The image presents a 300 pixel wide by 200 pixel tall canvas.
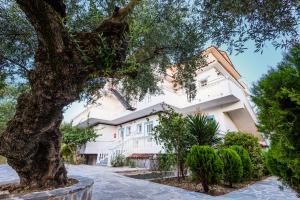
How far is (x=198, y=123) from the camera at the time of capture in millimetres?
8703

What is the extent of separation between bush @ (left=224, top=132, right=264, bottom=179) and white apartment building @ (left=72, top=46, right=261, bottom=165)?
11.4 feet

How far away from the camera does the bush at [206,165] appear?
6.00 metres

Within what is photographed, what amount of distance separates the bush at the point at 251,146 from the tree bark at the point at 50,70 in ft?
25.7

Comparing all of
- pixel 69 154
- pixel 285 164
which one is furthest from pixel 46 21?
pixel 69 154

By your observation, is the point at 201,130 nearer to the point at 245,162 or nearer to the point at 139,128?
the point at 245,162

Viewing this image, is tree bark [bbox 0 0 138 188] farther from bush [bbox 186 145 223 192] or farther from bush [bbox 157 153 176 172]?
bush [bbox 157 153 176 172]

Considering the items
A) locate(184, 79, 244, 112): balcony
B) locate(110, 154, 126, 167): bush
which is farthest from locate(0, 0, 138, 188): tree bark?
locate(110, 154, 126, 167): bush

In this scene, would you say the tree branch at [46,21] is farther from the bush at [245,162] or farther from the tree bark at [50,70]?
the bush at [245,162]

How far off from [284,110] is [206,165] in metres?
3.85

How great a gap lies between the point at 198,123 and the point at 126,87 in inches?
154

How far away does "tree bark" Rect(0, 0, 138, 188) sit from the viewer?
2.68 metres

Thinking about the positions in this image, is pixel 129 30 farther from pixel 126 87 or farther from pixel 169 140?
pixel 169 140

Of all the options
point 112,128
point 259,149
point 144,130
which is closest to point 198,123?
point 259,149

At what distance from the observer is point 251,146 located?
9.33 m
